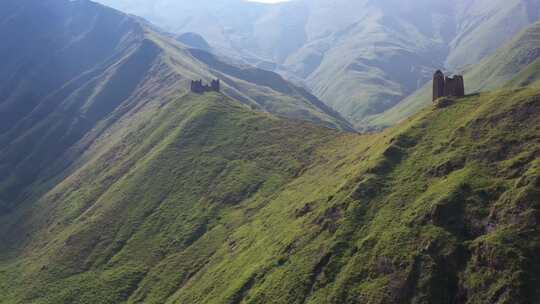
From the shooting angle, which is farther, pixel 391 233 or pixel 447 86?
pixel 447 86

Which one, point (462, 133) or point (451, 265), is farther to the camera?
point (462, 133)

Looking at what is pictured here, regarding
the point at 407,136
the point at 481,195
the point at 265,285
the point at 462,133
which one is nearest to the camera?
the point at 481,195

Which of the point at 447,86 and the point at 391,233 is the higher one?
the point at 447,86

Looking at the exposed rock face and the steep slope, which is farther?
the exposed rock face

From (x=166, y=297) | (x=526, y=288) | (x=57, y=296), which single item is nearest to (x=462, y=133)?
(x=526, y=288)

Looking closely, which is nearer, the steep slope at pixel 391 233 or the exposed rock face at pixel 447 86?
the steep slope at pixel 391 233

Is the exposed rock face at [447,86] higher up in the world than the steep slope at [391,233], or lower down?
higher up

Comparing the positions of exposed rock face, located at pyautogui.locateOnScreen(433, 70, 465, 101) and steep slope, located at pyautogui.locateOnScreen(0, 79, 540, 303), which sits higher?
exposed rock face, located at pyautogui.locateOnScreen(433, 70, 465, 101)

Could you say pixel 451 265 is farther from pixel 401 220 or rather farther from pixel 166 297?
pixel 166 297
